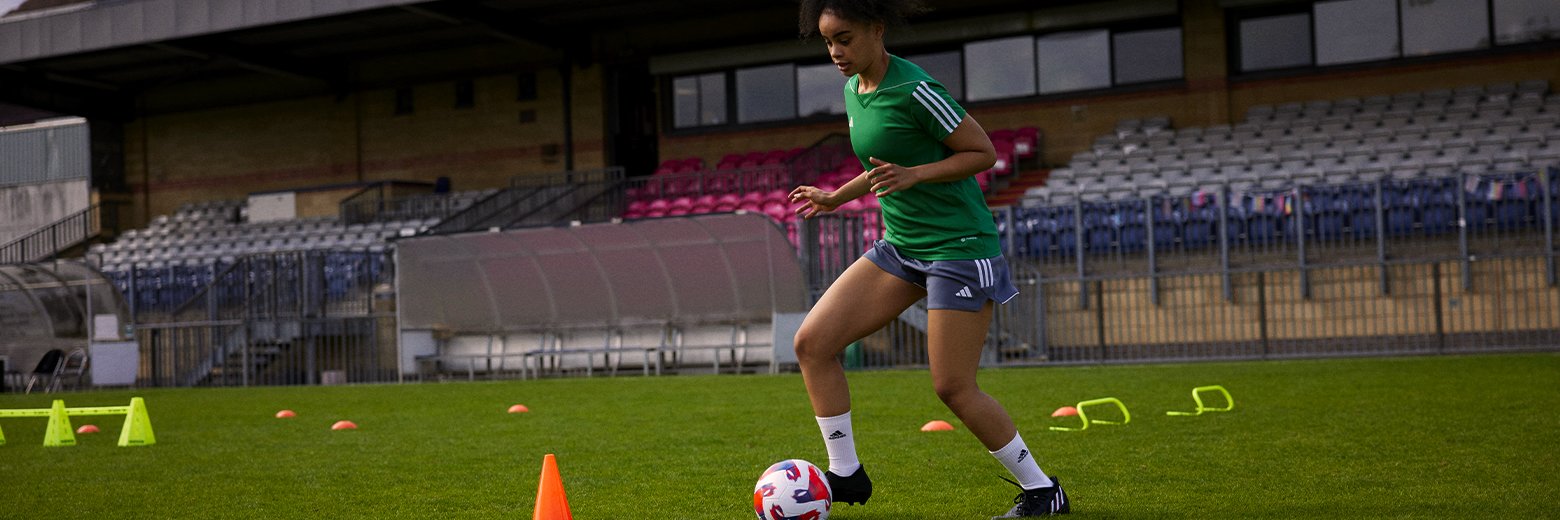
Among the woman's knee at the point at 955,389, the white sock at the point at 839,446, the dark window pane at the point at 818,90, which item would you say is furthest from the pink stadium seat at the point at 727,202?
the woman's knee at the point at 955,389

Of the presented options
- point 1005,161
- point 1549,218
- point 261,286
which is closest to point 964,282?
point 1549,218

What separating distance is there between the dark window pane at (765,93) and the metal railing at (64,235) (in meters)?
16.9

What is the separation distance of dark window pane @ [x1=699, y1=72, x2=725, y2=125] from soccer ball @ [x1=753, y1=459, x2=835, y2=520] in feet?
83.7

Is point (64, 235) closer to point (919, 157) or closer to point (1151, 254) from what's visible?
point (1151, 254)

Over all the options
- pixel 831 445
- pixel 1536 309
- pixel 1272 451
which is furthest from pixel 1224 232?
pixel 831 445

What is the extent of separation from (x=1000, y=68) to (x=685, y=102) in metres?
6.88

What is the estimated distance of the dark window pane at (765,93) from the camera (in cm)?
2947

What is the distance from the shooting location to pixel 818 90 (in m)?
29.1

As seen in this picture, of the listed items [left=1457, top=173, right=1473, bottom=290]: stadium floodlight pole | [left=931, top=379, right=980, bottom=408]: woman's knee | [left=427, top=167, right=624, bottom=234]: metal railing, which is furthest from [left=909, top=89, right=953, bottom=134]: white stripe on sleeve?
[left=427, top=167, right=624, bottom=234]: metal railing

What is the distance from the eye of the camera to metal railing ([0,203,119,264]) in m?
35.1

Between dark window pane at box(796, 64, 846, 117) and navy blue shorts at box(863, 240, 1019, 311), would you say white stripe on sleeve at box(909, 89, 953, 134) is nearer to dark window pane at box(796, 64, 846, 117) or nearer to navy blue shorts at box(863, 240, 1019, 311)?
navy blue shorts at box(863, 240, 1019, 311)

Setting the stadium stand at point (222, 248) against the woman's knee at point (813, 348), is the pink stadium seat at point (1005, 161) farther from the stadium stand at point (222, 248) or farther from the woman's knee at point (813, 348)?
the woman's knee at point (813, 348)

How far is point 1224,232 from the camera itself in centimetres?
1816

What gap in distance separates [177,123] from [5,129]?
A: 588 cm
